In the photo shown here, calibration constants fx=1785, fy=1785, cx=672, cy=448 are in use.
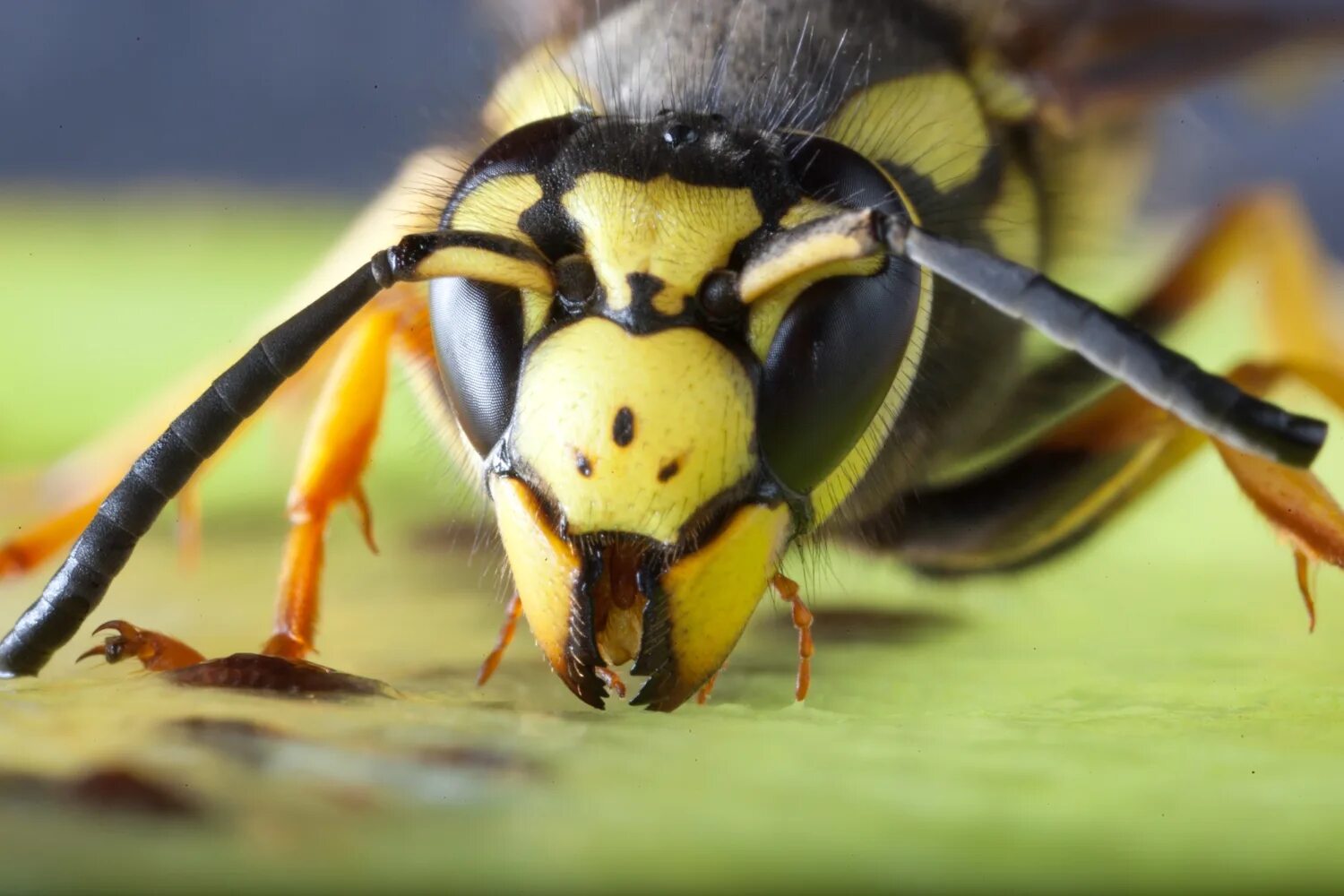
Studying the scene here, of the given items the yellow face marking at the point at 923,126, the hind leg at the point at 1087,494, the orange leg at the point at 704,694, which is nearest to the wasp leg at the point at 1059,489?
the hind leg at the point at 1087,494

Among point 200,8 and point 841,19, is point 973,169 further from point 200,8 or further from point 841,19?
point 200,8

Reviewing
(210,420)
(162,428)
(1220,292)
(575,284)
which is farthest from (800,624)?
(1220,292)

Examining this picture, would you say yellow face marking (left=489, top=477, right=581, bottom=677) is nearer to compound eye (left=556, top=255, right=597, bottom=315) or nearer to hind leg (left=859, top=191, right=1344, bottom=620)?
compound eye (left=556, top=255, right=597, bottom=315)

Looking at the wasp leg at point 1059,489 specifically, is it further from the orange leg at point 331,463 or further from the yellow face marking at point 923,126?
the orange leg at point 331,463

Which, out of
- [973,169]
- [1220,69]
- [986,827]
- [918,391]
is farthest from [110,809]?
[1220,69]

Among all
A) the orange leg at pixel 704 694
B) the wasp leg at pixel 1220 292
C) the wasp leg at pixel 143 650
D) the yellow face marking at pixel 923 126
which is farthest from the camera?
the wasp leg at pixel 1220 292
